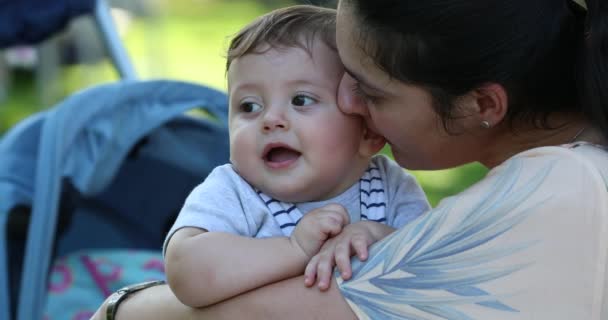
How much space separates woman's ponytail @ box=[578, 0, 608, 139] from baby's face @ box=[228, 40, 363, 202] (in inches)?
15.2

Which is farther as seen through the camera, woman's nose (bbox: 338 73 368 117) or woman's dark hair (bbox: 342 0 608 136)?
woman's nose (bbox: 338 73 368 117)

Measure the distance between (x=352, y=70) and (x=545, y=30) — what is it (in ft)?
1.00

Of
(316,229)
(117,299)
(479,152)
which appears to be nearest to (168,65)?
(117,299)

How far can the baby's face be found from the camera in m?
1.53

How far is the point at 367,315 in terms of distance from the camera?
1.33 meters

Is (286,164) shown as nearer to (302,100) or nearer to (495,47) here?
(302,100)

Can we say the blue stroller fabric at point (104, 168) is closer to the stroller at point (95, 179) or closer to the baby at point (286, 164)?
the stroller at point (95, 179)

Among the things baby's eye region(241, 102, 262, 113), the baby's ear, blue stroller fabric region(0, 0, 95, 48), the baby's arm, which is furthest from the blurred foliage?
the baby's arm

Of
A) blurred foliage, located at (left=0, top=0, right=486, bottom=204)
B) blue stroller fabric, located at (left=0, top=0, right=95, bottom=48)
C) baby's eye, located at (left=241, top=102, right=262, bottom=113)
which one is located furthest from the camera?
blurred foliage, located at (left=0, top=0, right=486, bottom=204)

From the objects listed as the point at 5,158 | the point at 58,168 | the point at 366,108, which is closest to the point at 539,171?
the point at 366,108

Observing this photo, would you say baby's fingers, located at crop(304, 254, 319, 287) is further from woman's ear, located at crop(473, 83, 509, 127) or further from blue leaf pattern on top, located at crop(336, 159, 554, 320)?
woman's ear, located at crop(473, 83, 509, 127)

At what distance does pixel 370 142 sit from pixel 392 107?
15 centimetres

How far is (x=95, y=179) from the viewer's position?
100 inches

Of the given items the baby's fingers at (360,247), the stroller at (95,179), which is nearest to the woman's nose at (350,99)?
the baby's fingers at (360,247)
